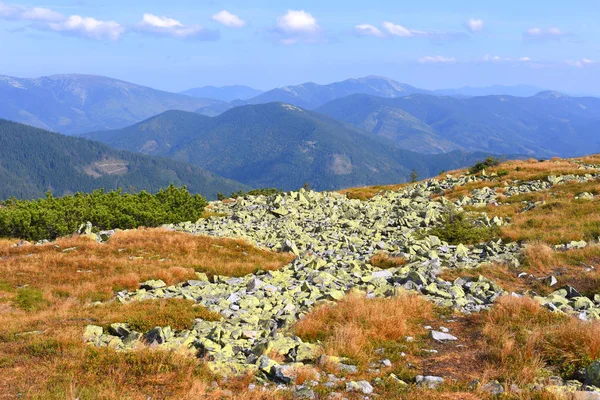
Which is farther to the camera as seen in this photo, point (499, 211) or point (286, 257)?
point (499, 211)

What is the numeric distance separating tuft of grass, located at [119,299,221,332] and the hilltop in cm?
6

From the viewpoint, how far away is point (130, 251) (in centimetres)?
2273

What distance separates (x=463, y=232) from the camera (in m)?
22.4

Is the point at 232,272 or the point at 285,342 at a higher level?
the point at 285,342

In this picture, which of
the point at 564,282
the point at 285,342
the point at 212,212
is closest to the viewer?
the point at 285,342

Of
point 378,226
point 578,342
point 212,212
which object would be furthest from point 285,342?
point 212,212

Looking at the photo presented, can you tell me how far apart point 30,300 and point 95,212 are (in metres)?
18.0

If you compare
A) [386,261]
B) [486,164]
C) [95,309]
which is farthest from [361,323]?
[486,164]

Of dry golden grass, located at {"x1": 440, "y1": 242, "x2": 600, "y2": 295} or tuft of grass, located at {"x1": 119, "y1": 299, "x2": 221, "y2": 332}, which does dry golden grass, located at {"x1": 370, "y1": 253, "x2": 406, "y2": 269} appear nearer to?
dry golden grass, located at {"x1": 440, "y1": 242, "x2": 600, "y2": 295}

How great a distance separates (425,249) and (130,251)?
15983 mm

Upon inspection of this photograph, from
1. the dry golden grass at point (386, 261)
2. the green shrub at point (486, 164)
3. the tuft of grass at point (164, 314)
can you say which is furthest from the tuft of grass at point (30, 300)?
the green shrub at point (486, 164)

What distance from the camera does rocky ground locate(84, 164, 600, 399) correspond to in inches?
323

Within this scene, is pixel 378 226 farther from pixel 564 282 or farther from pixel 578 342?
pixel 578 342

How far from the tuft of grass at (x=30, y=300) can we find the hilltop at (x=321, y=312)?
67 mm
